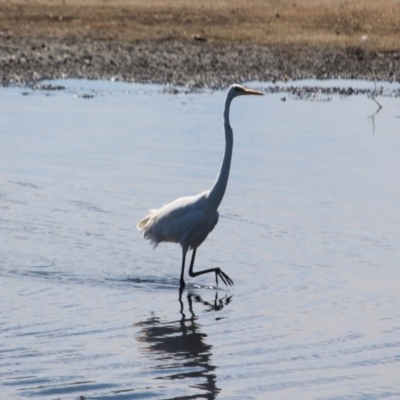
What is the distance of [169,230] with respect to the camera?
33.3 feet

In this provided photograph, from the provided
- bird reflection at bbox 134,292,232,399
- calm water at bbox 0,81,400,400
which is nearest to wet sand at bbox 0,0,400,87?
calm water at bbox 0,81,400,400

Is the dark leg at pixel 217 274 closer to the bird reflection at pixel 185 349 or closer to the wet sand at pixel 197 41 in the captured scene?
the bird reflection at pixel 185 349

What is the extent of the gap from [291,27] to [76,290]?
23485mm

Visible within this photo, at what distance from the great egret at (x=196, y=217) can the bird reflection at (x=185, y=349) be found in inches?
32.3

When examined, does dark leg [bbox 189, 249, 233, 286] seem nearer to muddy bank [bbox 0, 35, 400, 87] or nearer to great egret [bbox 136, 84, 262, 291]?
great egret [bbox 136, 84, 262, 291]

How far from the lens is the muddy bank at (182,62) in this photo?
24.8 metres

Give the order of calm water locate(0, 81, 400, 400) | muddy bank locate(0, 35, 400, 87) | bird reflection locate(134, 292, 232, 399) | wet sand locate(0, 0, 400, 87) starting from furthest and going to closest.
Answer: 1. wet sand locate(0, 0, 400, 87)
2. muddy bank locate(0, 35, 400, 87)
3. calm water locate(0, 81, 400, 400)
4. bird reflection locate(134, 292, 232, 399)

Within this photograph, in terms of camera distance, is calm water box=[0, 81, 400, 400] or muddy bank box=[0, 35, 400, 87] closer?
calm water box=[0, 81, 400, 400]

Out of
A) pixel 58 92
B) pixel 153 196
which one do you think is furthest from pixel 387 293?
pixel 58 92

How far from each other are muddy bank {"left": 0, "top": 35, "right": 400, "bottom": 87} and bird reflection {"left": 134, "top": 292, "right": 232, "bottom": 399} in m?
15.6

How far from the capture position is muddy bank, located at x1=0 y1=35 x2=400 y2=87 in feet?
81.5

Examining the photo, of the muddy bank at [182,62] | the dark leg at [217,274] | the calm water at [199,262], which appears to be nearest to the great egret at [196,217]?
the dark leg at [217,274]

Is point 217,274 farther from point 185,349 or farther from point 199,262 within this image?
point 185,349

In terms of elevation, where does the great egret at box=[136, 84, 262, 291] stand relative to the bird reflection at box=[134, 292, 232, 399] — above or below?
above
